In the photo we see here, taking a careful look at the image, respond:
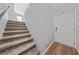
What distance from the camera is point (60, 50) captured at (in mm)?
1771

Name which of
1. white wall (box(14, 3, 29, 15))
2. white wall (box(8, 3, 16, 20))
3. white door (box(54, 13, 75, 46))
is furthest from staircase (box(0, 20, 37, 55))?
white door (box(54, 13, 75, 46))

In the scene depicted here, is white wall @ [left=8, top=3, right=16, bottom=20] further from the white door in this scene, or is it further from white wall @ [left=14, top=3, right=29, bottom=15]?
the white door

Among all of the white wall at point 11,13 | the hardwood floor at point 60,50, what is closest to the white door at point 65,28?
the hardwood floor at point 60,50

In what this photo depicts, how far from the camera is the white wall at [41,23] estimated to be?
176 centimetres

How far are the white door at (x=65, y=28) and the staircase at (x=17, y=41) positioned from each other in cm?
41

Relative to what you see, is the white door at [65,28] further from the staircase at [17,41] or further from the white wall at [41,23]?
the staircase at [17,41]

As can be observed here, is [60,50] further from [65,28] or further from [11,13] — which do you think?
[11,13]

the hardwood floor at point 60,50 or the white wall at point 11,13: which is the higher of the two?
the white wall at point 11,13

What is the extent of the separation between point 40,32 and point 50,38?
0.57 ft

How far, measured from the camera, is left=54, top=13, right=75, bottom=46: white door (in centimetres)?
173

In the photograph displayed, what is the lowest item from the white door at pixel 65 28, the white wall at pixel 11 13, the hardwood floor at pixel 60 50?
the hardwood floor at pixel 60 50

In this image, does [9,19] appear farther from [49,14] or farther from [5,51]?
[49,14]

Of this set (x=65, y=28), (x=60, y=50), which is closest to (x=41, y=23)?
(x=65, y=28)

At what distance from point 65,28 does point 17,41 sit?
728mm
